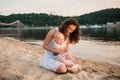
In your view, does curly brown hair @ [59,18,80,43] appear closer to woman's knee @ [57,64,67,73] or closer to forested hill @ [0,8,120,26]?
woman's knee @ [57,64,67,73]

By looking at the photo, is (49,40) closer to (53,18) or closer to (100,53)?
(100,53)

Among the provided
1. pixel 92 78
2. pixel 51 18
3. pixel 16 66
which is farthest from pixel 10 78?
pixel 51 18

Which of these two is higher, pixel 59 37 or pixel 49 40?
pixel 59 37

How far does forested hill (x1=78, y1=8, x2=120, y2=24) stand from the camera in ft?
404

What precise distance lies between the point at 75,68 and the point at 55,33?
1077 mm

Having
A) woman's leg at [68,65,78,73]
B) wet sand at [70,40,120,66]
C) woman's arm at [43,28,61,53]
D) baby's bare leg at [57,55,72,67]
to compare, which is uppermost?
woman's arm at [43,28,61,53]

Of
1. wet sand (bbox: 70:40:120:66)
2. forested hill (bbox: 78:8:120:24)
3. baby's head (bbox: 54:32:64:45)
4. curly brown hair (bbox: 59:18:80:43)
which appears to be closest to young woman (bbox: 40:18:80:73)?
curly brown hair (bbox: 59:18:80:43)

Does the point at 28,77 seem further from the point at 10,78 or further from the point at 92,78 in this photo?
the point at 92,78

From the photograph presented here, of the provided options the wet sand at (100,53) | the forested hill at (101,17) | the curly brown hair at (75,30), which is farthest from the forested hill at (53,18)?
the curly brown hair at (75,30)

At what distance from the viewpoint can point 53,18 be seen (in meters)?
148

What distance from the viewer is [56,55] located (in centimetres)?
604

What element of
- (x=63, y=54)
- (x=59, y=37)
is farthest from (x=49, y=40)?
(x=63, y=54)

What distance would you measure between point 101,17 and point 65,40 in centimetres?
13006

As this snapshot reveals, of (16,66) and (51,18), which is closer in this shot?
(16,66)
